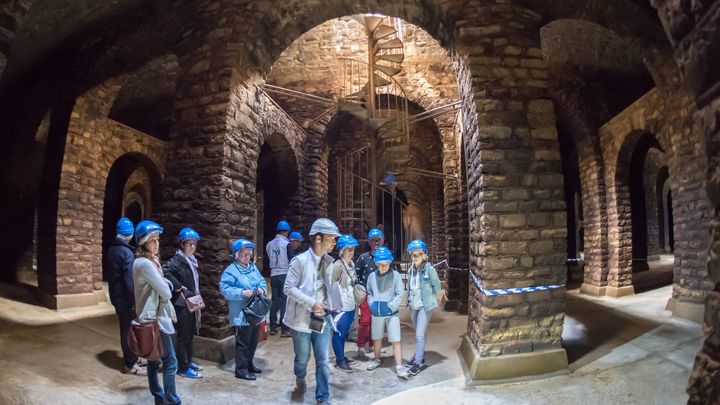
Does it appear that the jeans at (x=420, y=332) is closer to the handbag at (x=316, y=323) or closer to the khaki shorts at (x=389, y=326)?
the khaki shorts at (x=389, y=326)

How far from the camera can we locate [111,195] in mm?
13320

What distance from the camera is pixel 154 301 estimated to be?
3.47m

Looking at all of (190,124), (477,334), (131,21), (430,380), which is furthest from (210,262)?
(131,21)

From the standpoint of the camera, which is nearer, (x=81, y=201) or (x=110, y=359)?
(x=110, y=359)

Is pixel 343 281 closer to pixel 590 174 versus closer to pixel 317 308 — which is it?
pixel 317 308

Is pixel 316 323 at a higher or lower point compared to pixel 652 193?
lower

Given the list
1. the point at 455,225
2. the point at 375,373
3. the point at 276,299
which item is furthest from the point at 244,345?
the point at 455,225

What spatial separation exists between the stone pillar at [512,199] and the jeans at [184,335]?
3184 mm

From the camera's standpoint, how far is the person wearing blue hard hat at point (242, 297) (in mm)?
4559

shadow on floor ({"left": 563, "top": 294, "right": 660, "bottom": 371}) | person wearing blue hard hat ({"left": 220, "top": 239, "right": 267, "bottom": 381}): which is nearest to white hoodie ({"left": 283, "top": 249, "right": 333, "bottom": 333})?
person wearing blue hard hat ({"left": 220, "top": 239, "right": 267, "bottom": 381})

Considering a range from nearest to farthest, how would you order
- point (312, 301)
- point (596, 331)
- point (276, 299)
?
point (312, 301)
point (596, 331)
point (276, 299)

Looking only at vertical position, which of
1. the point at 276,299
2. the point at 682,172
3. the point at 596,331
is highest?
the point at 682,172

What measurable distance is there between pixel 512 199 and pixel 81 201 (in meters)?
7.71

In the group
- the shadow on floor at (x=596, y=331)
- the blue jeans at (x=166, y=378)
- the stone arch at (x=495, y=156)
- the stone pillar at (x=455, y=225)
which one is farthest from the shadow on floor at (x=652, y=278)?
the blue jeans at (x=166, y=378)
